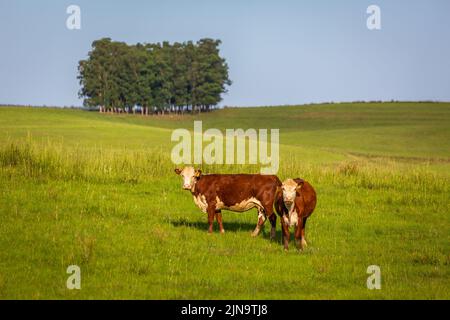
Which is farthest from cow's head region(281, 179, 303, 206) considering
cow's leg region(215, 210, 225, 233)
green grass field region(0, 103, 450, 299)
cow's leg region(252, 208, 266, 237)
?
cow's leg region(215, 210, 225, 233)

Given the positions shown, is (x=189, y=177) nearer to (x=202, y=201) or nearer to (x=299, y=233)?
(x=202, y=201)

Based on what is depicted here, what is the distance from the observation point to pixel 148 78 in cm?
11912

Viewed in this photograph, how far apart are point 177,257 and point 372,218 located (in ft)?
23.6

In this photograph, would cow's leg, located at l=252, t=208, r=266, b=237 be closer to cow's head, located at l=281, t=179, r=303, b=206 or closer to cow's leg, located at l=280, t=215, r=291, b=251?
cow's leg, located at l=280, t=215, r=291, b=251

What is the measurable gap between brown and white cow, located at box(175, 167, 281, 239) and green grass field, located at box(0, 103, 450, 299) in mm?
597

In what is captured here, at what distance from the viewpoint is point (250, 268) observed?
38.3 ft

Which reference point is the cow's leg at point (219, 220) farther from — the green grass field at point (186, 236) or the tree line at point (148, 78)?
the tree line at point (148, 78)

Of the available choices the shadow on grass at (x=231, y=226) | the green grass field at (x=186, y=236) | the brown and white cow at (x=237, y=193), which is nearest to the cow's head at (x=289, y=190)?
the green grass field at (x=186, y=236)

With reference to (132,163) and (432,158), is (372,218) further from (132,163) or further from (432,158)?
(432,158)

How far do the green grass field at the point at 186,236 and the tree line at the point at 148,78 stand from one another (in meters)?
95.4

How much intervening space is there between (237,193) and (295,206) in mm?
1859

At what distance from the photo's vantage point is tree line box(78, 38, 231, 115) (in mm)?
119812

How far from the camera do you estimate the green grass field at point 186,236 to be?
10484 mm
